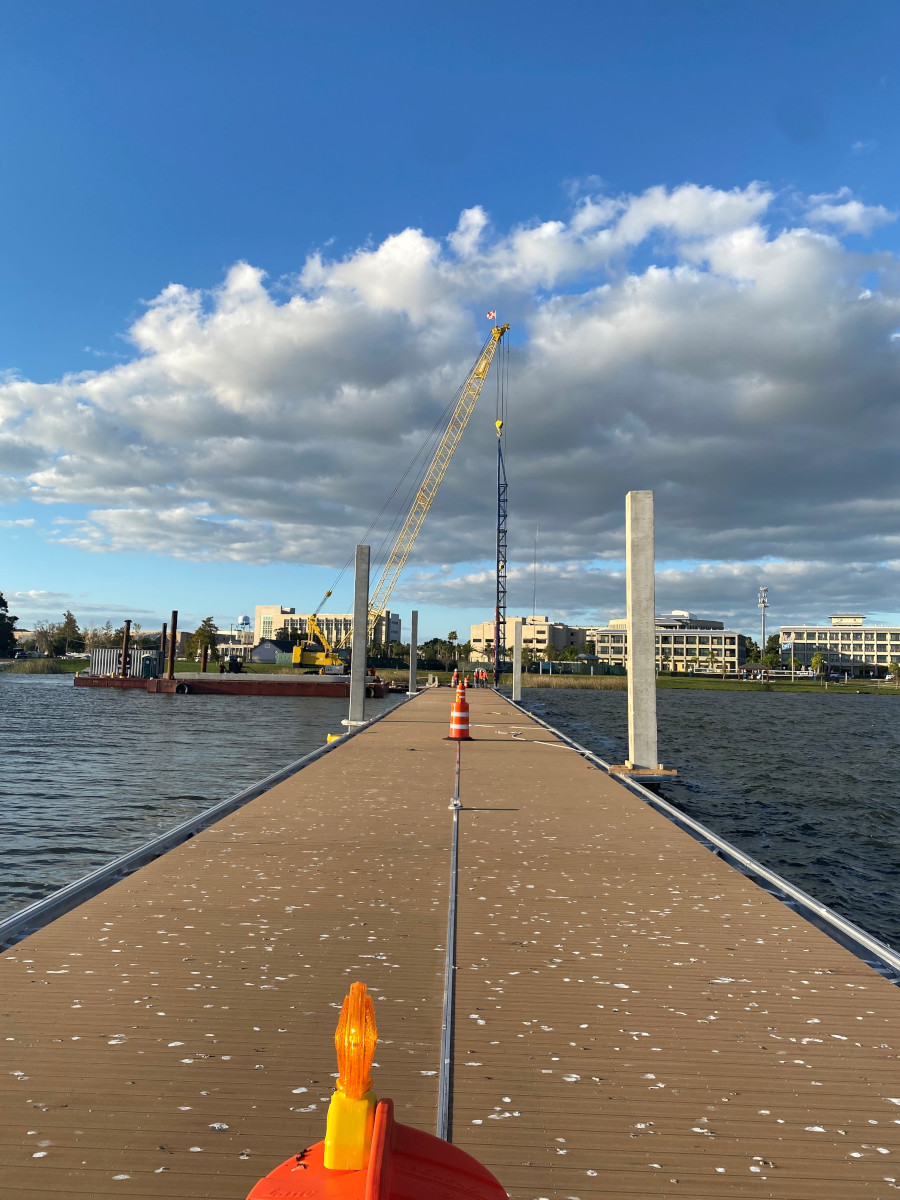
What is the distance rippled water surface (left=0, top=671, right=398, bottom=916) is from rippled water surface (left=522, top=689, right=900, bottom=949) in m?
10.5

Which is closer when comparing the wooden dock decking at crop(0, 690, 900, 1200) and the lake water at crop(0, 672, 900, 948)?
the wooden dock decking at crop(0, 690, 900, 1200)

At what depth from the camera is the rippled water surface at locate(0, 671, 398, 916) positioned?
12570 mm

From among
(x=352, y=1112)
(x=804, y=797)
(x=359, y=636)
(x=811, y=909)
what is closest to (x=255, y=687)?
(x=359, y=636)

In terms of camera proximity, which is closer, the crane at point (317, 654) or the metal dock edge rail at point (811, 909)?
the metal dock edge rail at point (811, 909)

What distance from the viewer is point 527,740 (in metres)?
21.1

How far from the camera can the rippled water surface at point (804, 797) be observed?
12305 millimetres

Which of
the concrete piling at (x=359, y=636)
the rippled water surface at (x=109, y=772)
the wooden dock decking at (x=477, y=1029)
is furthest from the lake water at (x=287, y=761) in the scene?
the wooden dock decking at (x=477, y=1029)

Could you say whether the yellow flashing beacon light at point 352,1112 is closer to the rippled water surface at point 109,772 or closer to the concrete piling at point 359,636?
the rippled water surface at point 109,772

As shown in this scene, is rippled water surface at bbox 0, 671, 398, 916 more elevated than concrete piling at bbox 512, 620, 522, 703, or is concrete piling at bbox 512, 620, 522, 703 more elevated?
concrete piling at bbox 512, 620, 522, 703

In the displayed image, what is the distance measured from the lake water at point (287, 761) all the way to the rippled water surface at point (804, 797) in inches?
2.1

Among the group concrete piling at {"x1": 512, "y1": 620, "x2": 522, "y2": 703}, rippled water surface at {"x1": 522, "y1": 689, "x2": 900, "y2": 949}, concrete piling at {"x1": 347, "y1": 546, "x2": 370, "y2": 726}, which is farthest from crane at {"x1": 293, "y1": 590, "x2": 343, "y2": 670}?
concrete piling at {"x1": 347, "y1": 546, "x2": 370, "y2": 726}

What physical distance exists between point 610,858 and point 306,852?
3.11m

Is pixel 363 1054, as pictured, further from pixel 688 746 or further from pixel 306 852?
pixel 688 746

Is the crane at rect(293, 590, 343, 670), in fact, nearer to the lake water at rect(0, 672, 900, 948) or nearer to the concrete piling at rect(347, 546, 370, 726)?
the lake water at rect(0, 672, 900, 948)
